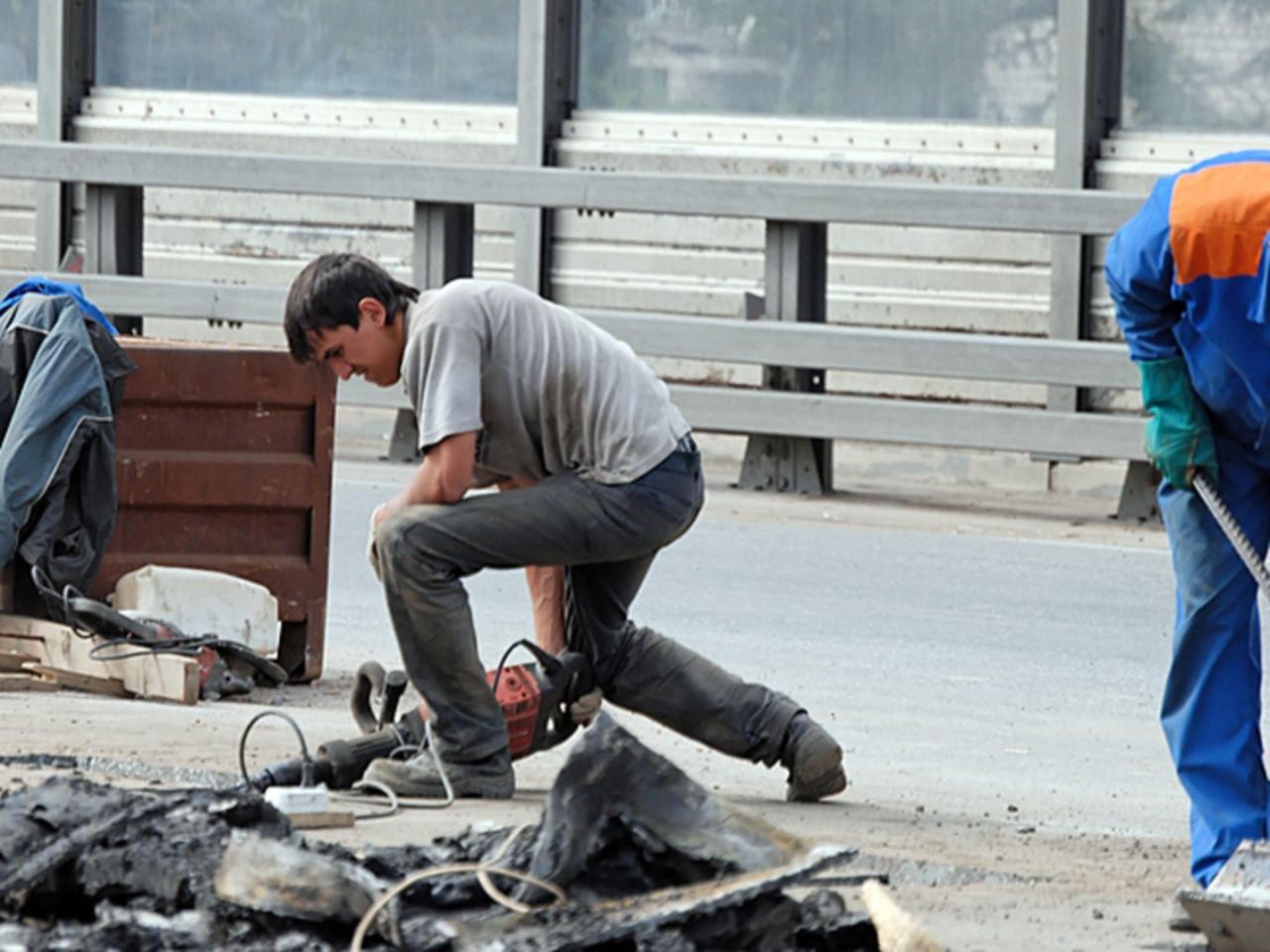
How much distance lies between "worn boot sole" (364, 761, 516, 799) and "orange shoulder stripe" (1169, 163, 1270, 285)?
2333mm

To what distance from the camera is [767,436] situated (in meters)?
13.7

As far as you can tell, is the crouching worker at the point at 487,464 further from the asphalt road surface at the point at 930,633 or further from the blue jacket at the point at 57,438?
the blue jacket at the point at 57,438

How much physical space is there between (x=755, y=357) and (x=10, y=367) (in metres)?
5.70

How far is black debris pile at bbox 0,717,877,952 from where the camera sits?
194 inches

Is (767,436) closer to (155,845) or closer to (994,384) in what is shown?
(994,384)

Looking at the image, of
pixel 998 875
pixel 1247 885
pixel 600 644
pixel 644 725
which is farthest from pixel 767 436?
pixel 1247 885

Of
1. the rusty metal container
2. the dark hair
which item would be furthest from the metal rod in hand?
the rusty metal container

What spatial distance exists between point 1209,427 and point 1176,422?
10 cm

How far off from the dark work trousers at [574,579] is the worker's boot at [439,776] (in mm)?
34

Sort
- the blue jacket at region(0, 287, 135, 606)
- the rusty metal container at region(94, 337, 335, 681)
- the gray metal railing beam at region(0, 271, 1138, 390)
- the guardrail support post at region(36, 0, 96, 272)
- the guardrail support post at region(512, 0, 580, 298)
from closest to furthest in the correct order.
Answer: the blue jacket at region(0, 287, 135, 606) < the rusty metal container at region(94, 337, 335, 681) < the gray metal railing beam at region(0, 271, 1138, 390) < the guardrail support post at region(512, 0, 580, 298) < the guardrail support post at region(36, 0, 96, 272)

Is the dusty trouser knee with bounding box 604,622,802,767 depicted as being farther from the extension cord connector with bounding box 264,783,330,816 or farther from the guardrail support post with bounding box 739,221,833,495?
the guardrail support post with bounding box 739,221,833,495

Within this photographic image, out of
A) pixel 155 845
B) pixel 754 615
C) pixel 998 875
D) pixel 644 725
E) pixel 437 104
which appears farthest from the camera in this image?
pixel 437 104

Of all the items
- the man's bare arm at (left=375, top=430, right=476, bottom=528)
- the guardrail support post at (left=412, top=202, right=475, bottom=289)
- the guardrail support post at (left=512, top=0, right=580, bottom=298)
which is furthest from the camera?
the guardrail support post at (left=512, top=0, right=580, bottom=298)

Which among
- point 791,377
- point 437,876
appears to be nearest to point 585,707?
point 437,876
